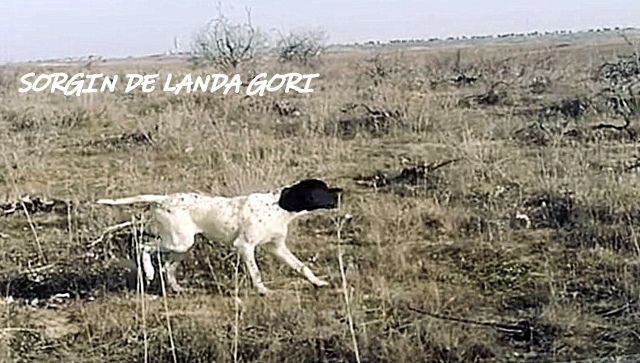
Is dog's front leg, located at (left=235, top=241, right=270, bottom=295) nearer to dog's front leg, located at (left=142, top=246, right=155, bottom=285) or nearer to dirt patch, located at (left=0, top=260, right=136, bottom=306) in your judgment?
dog's front leg, located at (left=142, top=246, right=155, bottom=285)

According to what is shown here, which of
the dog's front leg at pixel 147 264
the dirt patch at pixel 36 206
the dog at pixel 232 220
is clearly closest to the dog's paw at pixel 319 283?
the dog at pixel 232 220

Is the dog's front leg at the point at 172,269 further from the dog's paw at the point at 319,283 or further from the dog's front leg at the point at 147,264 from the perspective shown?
the dog's paw at the point at 319,283

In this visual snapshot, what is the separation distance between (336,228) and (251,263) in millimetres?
664

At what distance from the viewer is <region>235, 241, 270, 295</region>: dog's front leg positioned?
3793mm

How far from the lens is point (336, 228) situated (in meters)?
4.37

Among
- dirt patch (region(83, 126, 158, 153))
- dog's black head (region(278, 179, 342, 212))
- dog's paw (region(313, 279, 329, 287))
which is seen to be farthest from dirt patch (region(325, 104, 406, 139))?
dog's paw (region(313, 279, 329, 287))

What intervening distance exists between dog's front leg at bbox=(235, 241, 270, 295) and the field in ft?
0.21

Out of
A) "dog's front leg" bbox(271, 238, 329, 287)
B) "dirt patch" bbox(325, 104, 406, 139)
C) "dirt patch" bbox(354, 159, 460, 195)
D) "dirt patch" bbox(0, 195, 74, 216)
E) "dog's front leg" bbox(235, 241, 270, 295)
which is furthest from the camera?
"dirt patch" bbox(325, 104, 406, 139)

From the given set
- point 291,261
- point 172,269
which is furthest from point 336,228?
point 172,269

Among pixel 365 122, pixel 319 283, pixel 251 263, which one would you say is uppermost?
pixel 365 122

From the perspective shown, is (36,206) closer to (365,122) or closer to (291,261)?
(291,261)

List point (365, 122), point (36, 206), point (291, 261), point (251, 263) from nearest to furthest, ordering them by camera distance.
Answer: point (251, 263)
point (291, 261)
point (36, 206)
point (365, 122)

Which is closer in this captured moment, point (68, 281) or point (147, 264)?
point (147, 264)

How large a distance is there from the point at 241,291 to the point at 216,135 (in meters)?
1.01
